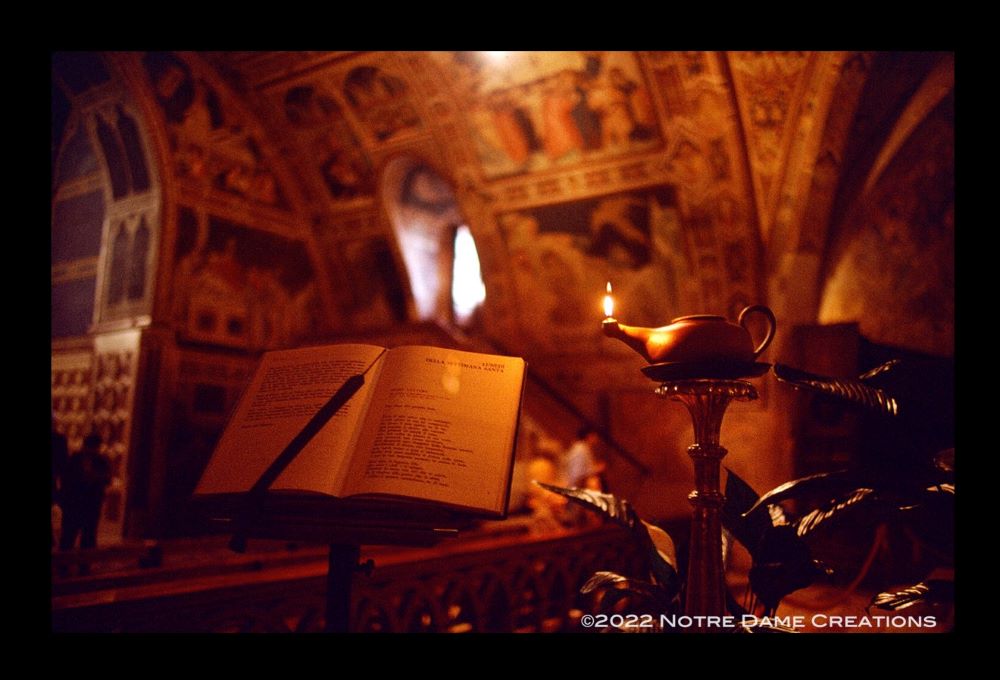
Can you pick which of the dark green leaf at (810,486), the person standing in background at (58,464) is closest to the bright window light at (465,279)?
the person standing in background at (58,464)

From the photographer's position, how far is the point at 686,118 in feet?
33.9

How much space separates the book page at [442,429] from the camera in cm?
208

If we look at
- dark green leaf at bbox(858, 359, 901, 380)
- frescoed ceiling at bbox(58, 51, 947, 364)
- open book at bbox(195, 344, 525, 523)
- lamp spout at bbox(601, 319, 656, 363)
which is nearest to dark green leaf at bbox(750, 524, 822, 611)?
dark green leaf at bbox(858, 359, 901, 380)

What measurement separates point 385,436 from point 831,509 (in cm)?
139

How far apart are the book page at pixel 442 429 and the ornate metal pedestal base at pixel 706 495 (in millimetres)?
551

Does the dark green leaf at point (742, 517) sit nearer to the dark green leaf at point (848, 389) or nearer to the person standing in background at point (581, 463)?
the dark green leaf at point (848, 389)

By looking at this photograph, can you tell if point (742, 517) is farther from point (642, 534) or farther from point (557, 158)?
point (557, 158)

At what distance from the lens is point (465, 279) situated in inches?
591

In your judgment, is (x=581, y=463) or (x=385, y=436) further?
(x=581, y=463)

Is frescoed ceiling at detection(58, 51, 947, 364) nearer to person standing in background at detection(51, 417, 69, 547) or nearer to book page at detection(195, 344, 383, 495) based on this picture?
person standing in background at detection(51, 417, 69, 547)

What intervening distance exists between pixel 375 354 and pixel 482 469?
0.53 metres

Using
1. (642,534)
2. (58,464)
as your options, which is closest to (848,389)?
(642,534)

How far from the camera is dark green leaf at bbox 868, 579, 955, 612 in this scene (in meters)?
2.23

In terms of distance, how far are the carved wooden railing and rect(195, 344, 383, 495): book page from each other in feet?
A: 4.26
